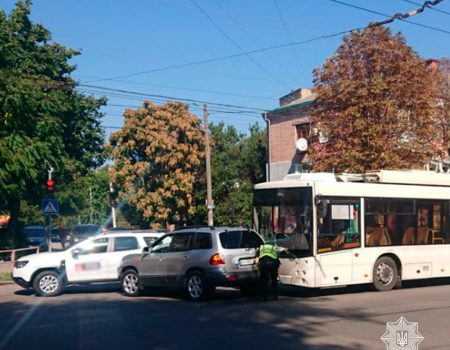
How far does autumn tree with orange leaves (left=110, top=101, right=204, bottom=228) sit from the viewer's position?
33.7 m

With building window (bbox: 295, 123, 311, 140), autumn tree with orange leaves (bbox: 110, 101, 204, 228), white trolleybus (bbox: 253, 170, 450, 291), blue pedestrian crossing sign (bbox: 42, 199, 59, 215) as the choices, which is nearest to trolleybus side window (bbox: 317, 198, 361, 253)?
white trolleybus (bbox: 253, 170, 450, 291)

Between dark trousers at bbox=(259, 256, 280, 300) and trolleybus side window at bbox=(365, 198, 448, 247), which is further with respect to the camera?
trolleybus side window at bbox=(365, 198, 448, 247)

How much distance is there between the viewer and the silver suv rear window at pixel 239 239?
14.1 m

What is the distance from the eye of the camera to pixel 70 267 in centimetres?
1636

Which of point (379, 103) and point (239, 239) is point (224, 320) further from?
point (379, 103)

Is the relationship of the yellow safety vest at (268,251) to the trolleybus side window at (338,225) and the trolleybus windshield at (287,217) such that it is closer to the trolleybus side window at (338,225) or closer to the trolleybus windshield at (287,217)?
the trolleybus windshield at (287,217)

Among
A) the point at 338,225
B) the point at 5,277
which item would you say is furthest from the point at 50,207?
the point at 338,225

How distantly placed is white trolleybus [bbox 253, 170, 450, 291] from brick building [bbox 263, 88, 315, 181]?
1744cm

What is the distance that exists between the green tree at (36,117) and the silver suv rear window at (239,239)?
12155mm

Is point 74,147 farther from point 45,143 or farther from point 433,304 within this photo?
point 433,304

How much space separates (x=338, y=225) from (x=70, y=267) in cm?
717

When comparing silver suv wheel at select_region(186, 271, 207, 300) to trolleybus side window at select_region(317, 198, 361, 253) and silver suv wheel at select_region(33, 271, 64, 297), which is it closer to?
Result: trolleybus side window at select_region(317, 198, 361, 253)

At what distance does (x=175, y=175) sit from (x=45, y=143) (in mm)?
8232

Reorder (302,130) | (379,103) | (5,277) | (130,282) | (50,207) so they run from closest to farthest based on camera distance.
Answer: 1. (130,282)
2. (5,277)
3. (379,103)
4. (50,207)
5. (302,130)
